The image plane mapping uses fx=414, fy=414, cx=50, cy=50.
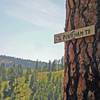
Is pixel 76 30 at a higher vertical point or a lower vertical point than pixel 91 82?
higher

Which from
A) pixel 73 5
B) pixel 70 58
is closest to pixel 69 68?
pixel 70 58

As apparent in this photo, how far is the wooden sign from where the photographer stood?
19.6ft

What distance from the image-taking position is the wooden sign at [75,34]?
596 centimetres

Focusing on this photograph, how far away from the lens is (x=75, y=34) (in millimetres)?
6195

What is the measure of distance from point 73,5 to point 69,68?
96 centimetres

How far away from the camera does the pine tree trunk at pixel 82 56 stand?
5.92 m

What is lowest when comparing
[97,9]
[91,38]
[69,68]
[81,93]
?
[81,93]

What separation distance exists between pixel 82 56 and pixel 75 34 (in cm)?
36

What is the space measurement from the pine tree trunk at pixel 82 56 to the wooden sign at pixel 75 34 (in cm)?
6

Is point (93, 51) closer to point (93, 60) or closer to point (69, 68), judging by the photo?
point (93, 60)

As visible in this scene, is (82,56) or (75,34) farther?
(75,34)

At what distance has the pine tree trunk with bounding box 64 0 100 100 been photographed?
19.4 ft

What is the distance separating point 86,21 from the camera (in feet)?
19.9

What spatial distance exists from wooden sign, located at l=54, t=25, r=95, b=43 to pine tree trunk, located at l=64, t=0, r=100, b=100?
0.06m
